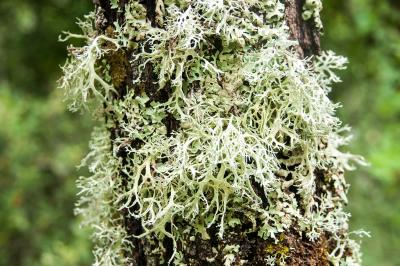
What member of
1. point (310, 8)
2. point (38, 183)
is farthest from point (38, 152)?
point (310, 8)

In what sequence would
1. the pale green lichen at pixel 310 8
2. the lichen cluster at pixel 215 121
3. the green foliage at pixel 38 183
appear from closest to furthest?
the lichen cluster at pixel 215 121 < the pale green lichen at pixel 310 8 < the green foliage at pixel 38 183

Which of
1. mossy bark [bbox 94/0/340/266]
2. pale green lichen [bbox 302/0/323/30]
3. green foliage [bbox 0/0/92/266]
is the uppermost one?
green foliage [bbox 0/0/92/266]

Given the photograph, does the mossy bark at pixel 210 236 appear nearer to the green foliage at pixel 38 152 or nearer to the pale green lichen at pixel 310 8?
the pale green lichen at pixel 310 8

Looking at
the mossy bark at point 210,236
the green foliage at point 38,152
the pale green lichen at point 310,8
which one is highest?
the green foliage at point 38,152

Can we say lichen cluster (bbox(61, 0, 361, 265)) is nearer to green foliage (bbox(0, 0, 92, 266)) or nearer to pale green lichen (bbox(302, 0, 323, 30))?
pale green lichen (bbox(302, 0, 323, 30))

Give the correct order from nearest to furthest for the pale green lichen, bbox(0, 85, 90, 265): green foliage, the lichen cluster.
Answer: the lichen cluster → the pale green lichen → bbox(0, 85, 90, 265): green foliage

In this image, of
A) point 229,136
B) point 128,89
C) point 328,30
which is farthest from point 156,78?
point 328,30

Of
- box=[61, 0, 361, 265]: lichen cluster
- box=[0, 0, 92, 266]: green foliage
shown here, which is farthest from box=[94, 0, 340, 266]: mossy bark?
box=[0, 0, 92, 266]: green foliage

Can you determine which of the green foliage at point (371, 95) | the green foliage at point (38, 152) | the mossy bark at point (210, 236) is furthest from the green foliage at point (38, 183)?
the mossy bark at point (210, 236)
